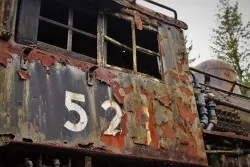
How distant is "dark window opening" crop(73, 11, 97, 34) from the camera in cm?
645

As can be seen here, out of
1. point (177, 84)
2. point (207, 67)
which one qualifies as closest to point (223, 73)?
point (207, 67)

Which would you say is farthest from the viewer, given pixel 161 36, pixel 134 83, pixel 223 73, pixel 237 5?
pixel 237 5

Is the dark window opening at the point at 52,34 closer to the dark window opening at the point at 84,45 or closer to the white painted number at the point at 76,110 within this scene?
the dark window opening at the point at 84,45

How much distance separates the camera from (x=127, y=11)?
6.99 m

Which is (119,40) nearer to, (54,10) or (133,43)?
(133,43)

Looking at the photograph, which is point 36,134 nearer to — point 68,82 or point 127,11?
point 68,82

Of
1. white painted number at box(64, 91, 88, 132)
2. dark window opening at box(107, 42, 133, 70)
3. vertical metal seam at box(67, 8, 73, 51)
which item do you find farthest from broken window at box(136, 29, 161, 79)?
white painted number at box(64, 91, 88, 132)

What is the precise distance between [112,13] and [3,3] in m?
2.23

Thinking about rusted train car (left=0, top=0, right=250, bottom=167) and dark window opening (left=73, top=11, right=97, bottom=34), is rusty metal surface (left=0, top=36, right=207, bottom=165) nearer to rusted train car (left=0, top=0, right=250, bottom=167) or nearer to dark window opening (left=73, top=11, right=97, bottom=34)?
rusted train car (left=0, top=0, right=250, bottom=167)

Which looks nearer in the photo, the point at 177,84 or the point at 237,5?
the point at 177,84

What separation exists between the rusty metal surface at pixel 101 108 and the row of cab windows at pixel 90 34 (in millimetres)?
547

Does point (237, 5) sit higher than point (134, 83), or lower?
higher

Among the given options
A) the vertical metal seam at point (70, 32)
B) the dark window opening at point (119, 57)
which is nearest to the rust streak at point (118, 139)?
the vertical metal seam at point (70, 32)

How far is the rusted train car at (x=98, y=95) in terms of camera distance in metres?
4.82
